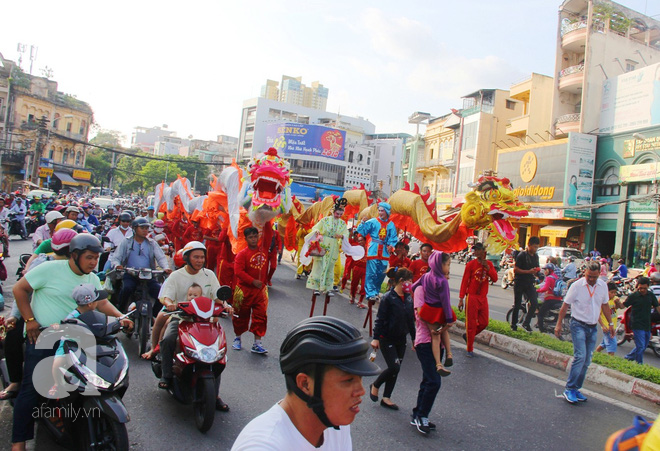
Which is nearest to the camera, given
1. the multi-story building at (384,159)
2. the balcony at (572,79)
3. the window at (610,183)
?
the window at (610,183)

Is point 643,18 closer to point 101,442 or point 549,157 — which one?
point 549,157

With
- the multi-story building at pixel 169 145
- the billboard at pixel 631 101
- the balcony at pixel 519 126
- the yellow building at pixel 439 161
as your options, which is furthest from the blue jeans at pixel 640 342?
the multi-story building at pixel 169 145

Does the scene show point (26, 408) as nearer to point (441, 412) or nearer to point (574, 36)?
point (441, 412)

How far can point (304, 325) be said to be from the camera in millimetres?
1641

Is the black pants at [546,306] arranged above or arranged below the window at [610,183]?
below

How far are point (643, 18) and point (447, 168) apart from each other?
1695 cm

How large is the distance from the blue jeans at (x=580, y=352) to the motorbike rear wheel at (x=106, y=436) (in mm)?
4636

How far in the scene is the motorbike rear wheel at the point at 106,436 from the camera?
10.3ft

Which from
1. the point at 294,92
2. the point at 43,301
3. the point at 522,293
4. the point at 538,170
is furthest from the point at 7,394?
the point at 294,92

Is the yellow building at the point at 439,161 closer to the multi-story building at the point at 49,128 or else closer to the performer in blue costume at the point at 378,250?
the multi-story building at the point at 49,128

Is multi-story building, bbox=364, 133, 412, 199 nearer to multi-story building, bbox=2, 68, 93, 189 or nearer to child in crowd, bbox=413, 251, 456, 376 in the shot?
multi-story building, bbox=2, 68, 93, 189

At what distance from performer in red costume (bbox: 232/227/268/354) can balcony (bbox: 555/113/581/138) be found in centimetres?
2529

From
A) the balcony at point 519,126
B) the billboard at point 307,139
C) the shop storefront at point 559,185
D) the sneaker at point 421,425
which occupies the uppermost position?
the billboard at point 307,139

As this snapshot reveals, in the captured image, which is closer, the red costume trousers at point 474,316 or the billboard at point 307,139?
the red costume trousers at point 474,316
